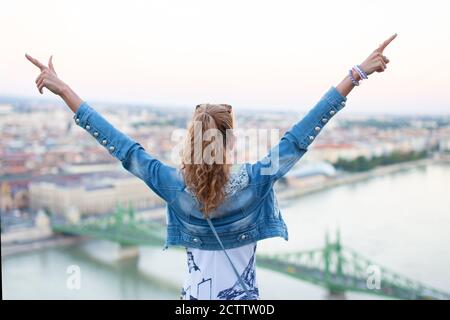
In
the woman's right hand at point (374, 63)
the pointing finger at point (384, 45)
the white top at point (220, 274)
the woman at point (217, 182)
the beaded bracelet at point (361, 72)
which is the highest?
the pointing finger at point (384, 45)

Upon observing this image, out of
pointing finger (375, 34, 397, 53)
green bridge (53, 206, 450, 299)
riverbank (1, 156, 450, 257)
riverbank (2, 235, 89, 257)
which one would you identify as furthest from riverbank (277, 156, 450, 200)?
pointing finger (375, 34, 397, 53)

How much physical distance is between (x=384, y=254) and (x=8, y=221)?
15.4 ft

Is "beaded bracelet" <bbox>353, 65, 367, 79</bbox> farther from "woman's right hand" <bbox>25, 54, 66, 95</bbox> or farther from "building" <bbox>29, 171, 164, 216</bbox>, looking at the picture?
"building" <bbox>29, 171, 164, 216</bbox>

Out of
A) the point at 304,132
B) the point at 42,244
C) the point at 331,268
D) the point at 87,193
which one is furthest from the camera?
the point at 87,193

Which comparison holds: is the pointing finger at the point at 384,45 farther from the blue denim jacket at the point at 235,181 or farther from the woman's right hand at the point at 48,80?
the woman's right hand at the point at 48,80

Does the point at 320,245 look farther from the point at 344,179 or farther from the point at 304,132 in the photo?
the point at 304,132

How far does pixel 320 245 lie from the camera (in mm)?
7203

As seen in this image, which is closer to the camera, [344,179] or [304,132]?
[304,132]

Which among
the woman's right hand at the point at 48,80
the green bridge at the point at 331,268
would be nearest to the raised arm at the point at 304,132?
the woman's right hand at the point at 48,80

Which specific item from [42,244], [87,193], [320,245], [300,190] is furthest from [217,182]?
[87,193]

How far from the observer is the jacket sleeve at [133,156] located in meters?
0.51

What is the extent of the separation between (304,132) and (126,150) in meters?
0.15

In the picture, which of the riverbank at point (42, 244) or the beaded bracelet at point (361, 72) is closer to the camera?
the beaded bracelet at point (361, 72)

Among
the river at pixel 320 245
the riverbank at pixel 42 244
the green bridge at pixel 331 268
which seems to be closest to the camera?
the green bridge at pixel 331 268
